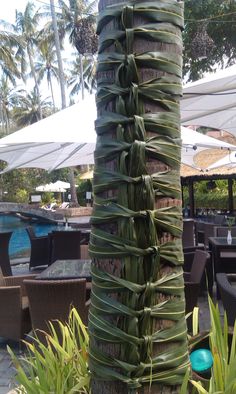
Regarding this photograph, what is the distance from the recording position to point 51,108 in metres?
65.3

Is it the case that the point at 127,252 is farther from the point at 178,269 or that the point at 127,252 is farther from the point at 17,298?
the point at 17,298

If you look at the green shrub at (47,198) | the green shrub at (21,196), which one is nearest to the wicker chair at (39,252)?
the green shrub at (21,196)

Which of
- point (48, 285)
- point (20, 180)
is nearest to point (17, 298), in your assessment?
point (48, 285)

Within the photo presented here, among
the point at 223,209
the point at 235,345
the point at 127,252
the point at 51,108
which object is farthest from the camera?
the point at 51,108

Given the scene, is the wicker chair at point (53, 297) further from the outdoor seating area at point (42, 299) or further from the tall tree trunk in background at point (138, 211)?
the tall tree trunk in background at point (138, 211)

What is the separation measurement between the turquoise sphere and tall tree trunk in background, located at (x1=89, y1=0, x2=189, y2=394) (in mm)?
210

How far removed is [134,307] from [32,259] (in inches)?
308

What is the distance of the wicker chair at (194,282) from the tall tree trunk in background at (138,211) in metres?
2.25

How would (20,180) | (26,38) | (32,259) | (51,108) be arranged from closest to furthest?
(32,259) → (20,180) → (26,38) → (51,108)

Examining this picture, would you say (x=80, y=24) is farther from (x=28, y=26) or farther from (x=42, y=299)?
(x=42, y=299)

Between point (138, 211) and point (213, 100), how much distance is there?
4.46 m

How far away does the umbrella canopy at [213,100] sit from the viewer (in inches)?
163

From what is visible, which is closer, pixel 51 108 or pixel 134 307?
pixel 134 307

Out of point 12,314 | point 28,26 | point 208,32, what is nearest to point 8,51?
point 28,26
